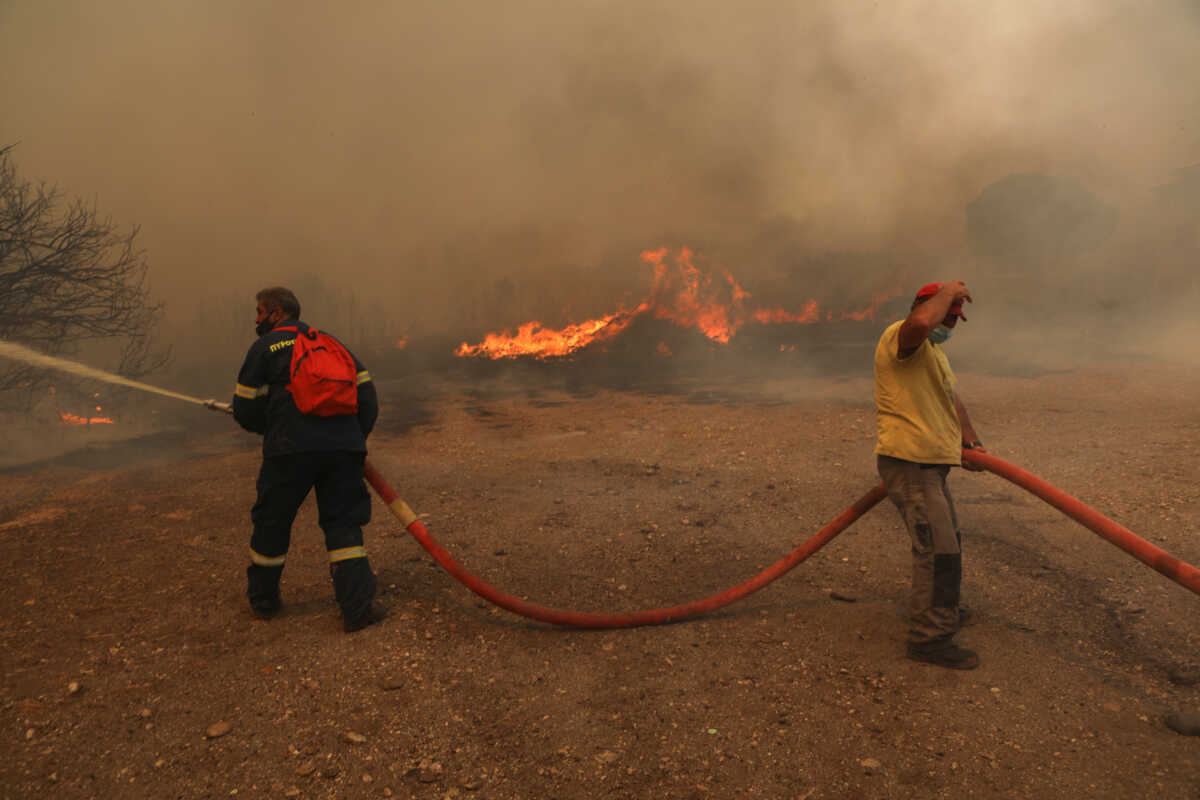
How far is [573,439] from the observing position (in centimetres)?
909

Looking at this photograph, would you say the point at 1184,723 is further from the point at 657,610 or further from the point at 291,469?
the point at 291,469

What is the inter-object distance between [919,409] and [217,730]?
3.65 m

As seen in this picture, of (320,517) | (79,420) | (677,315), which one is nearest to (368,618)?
(320,517)

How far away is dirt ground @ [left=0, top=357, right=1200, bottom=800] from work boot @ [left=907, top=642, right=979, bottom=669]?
0.24 feet

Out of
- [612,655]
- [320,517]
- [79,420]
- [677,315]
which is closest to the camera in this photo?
[612,655]

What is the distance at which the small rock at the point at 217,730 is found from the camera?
9.11 feet

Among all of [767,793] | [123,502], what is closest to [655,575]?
[767,793]

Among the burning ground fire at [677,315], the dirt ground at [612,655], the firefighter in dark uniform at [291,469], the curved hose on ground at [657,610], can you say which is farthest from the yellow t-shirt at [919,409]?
the burning ground fire at [677,315]

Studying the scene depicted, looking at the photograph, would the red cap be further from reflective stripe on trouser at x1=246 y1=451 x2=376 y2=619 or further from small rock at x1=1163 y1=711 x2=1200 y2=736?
reflective stripe on trouser at x1=246 y1=451 x2=376 y2=619

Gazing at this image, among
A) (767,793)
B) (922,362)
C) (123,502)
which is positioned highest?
(922,362)

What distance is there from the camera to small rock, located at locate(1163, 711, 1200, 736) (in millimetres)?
2564

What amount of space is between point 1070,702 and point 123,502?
8.22m

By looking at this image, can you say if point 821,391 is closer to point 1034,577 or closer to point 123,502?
point 1034,577

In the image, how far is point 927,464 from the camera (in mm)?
3166
